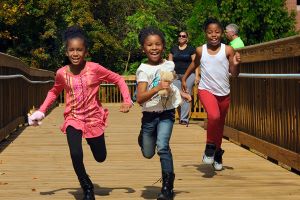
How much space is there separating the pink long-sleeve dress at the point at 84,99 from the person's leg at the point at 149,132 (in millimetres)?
345

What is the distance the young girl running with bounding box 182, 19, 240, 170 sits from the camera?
7.05 meters

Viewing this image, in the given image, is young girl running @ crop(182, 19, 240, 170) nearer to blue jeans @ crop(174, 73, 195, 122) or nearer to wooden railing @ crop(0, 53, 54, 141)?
wooden railing @ crop(0, 53, 54, 141)

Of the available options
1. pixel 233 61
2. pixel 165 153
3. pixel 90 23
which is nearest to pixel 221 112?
pixel 233 61

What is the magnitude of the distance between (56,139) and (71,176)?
14.0ft

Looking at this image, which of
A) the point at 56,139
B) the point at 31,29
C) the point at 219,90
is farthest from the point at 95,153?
the point at 31,29

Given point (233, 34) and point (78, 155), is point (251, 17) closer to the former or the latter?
point (233, 34)

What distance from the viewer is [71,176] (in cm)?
705

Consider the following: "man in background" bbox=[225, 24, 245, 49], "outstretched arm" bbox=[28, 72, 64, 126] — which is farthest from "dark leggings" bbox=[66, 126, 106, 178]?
"man in background" bbox=[225, 24, 245, 49]

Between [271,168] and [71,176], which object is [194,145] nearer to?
[271,168]

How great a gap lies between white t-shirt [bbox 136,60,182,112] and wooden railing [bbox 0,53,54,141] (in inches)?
190

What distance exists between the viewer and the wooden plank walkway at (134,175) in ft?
19.3

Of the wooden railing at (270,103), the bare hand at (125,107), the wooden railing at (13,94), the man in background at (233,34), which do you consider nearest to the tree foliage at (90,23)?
the wooden railing at (13,94)

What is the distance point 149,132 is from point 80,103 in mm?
653

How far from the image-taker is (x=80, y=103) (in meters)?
5.56
